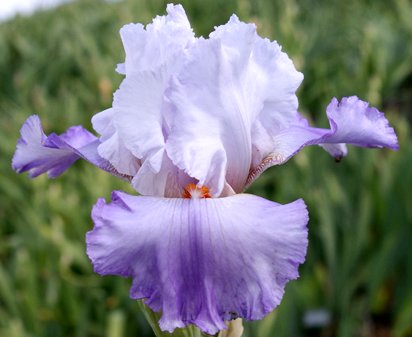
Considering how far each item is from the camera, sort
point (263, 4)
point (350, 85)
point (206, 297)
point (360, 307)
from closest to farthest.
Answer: point (206, 297) → point (360, 307) → point (350, 85) → point (263, 4)

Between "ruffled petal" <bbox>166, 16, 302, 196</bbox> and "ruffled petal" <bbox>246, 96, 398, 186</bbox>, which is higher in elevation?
"ruffled petal" <bbox>166, 16, 302, 196</bbox>

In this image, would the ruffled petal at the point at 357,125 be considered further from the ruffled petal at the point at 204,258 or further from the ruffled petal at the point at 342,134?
the ruffled petal at the point at 204,258

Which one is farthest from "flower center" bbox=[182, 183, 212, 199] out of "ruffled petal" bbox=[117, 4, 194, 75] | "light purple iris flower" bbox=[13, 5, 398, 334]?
"ruffled petal" bbox=[117, 4, 194, 75]

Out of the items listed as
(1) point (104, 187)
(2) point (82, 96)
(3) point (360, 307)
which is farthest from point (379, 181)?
(2) point (82, 96)

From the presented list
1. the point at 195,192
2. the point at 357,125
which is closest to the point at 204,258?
the point at 195,192

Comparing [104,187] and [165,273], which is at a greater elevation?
[165,273]

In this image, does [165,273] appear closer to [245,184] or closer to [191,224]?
[191,224]

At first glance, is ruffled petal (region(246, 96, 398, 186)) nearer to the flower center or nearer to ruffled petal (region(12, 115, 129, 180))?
the flower center
